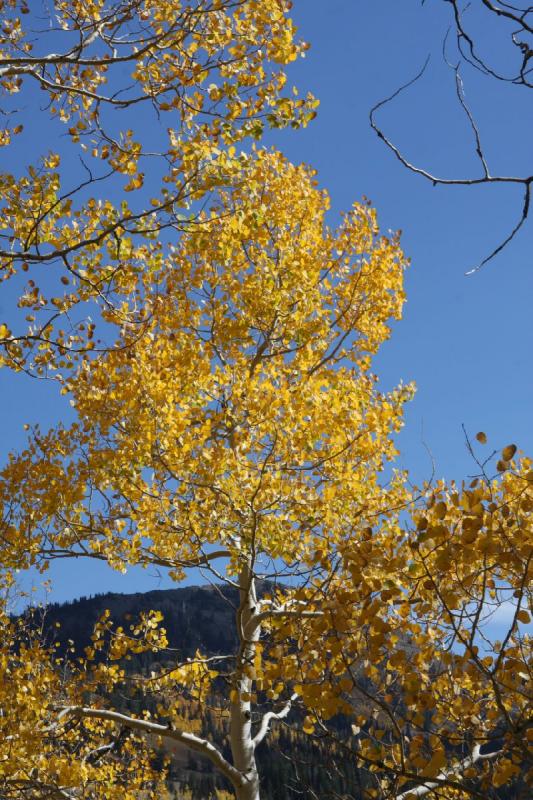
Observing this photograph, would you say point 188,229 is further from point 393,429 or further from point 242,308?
point 393,429

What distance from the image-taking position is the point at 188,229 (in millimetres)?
5305

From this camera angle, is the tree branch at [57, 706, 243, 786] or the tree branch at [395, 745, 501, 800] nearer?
the tree branch at [395, 745, 501, 800]

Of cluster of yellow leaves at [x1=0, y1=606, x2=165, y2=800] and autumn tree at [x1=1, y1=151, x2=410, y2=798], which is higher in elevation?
autumn tree at [x1=1, y1=151, x2=410, y2=798]

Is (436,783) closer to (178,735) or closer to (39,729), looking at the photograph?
(178,735)

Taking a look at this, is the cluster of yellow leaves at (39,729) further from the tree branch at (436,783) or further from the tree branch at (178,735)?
the tree branch at (436,783)

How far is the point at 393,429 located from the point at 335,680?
616 centimetres

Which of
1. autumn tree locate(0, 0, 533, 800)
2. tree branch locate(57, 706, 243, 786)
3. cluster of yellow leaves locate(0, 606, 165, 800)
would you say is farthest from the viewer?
cluster of yellow leaves locate(0, 606, 165, 800)

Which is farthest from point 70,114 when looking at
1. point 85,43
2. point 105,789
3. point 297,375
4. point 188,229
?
point 105,789

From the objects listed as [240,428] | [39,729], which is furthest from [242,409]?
[39,729]

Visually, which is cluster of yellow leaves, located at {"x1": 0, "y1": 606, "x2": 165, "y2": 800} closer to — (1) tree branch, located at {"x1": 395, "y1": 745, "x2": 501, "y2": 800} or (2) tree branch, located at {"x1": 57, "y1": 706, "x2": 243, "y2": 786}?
(2) tree branch, located at {"x1": 57, "y1": 706, "x2": 243, "y2": 786}

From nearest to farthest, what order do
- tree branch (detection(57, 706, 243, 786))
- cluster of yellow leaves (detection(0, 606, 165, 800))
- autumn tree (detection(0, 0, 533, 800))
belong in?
autumn tree (detection(0, 0, 533, 800)) < tree branch (detection(57, 706, 243, 786)) < cluster of yellow leaves (detection(0, 606, 165, 800))

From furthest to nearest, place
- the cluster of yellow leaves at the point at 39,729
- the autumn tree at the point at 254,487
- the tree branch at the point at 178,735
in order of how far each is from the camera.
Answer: the cluster of yellow leaves at the point at 39,729, the tree branch at the point at 178,735, the autumn tree at the point at 254,487

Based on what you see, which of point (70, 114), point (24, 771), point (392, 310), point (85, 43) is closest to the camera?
point (85, 43)

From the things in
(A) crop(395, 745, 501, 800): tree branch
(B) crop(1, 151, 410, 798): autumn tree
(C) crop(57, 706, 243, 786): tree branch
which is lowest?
(A) crop(395, 745, 501, 800): tree branch
